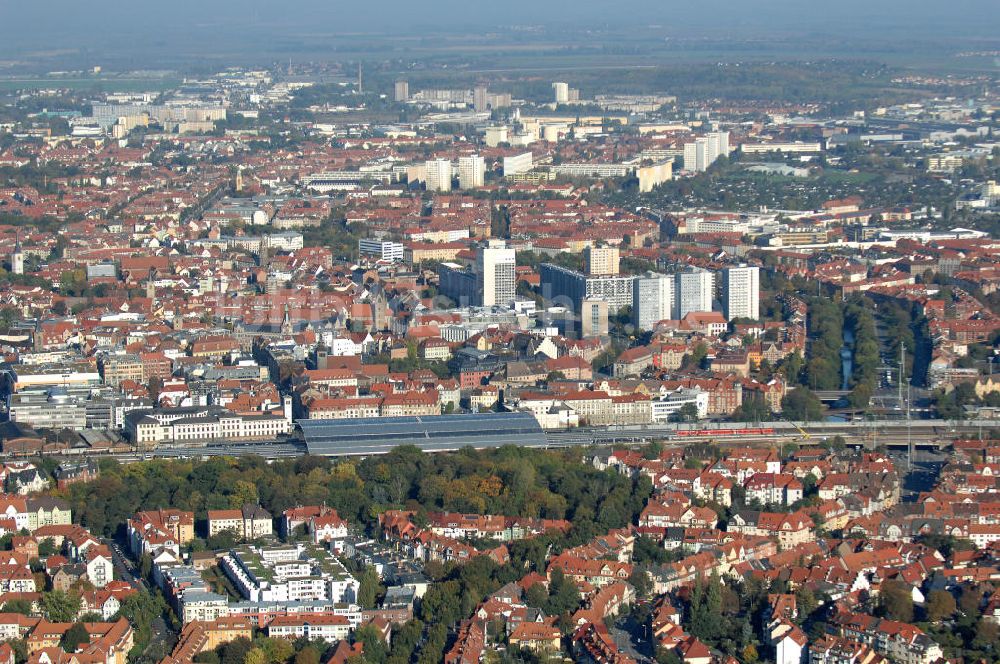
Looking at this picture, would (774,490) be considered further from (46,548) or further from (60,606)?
(60,606)

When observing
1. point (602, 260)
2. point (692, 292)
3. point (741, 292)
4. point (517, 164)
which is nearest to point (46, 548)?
point (692, 292)

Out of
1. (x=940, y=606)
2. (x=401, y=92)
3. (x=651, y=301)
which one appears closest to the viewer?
(x=940, y=606)

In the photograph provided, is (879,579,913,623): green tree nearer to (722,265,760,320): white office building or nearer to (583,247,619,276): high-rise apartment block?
(722,265,760,320): white office building

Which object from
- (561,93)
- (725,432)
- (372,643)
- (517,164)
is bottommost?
(561,93)

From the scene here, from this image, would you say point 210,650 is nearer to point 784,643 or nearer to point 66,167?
point 784,643

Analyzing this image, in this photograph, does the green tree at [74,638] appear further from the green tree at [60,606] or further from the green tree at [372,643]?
the green tree at [372,643]

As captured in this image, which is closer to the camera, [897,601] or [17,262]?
[897,601]

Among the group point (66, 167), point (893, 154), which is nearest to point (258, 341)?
point (66, 167)
